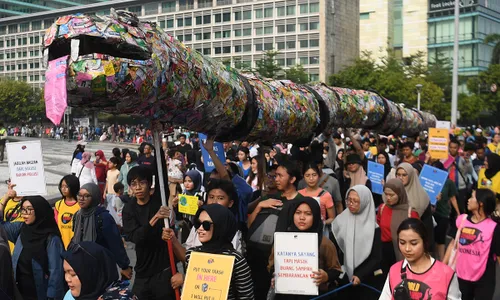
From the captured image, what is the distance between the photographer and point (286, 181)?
613 cm

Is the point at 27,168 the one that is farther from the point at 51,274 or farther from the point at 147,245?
the point at 147,245

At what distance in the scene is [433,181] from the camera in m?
8.62

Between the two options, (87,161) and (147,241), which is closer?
(147,241)

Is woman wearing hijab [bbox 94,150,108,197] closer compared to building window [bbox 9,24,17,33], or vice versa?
woman wearing hijab [bbox 94,150,108,197]

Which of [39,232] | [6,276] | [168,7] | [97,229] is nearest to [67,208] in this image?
[97,229]

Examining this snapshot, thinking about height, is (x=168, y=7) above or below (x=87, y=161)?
above

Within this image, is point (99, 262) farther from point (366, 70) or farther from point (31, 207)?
point (366, 70)

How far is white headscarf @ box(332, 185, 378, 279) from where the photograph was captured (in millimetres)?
5539

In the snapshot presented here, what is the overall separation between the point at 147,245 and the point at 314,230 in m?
1.43

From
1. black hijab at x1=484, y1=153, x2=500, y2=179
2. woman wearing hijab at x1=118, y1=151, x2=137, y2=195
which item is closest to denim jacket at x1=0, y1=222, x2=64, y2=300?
black hijab at x1=484, y1=153, x2=500, y2=179

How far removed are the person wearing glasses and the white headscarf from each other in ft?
9.15

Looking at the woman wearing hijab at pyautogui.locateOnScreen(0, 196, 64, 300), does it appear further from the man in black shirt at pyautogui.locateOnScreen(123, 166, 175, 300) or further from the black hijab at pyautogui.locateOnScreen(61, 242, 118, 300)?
the black hijab at pyautogui.locateOnScreen(61, 242, 118, 300)

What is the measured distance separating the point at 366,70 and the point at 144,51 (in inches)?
1659

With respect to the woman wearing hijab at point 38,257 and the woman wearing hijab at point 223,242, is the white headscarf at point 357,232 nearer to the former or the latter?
the woman wearing hijab at point 223,242
